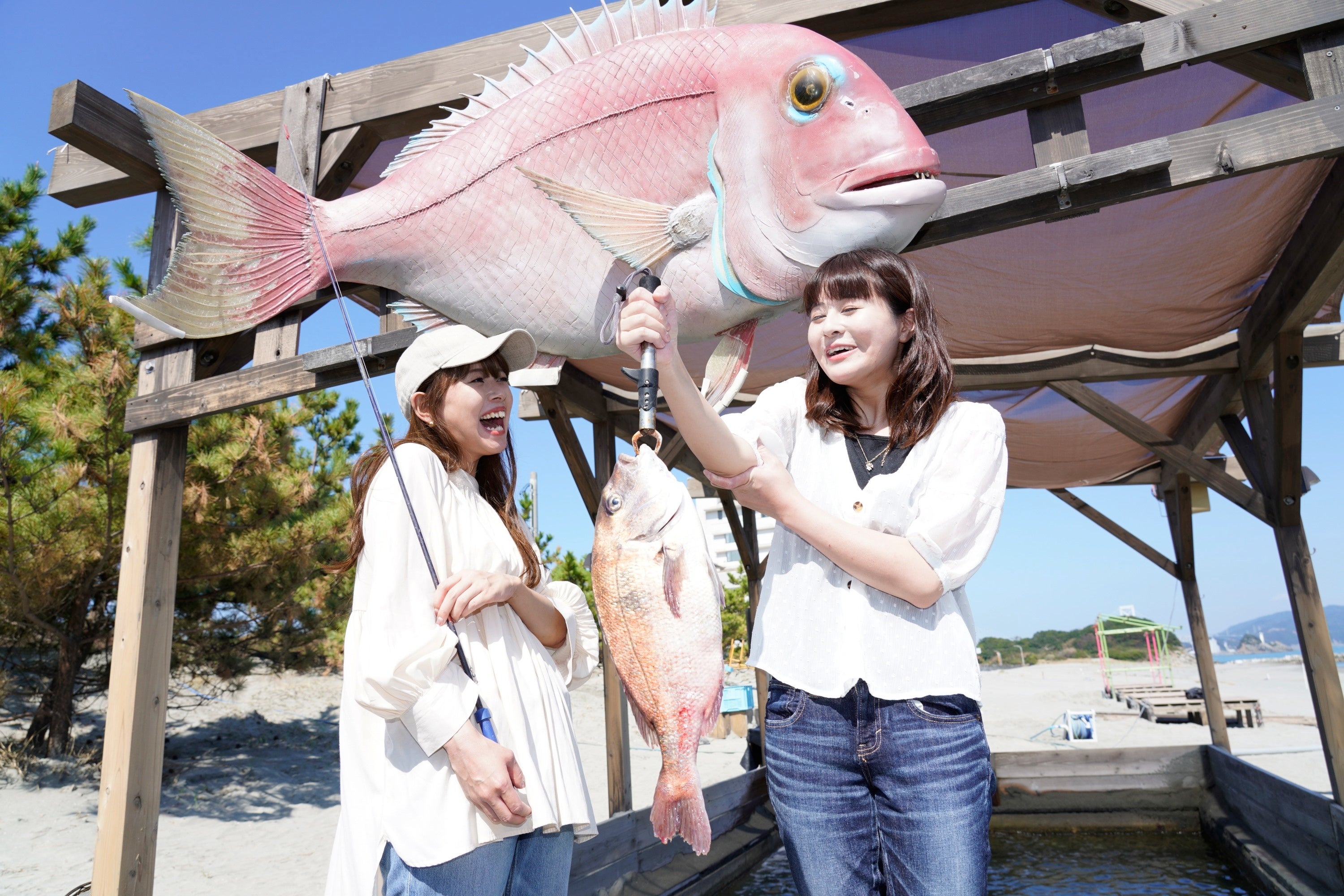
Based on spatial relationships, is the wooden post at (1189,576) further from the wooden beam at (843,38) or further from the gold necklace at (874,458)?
the gold necklace at (874,458)

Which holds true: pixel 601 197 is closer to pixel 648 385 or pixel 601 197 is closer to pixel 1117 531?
pixel 648 385

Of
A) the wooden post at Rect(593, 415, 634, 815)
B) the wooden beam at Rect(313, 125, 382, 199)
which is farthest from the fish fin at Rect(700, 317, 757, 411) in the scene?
the wooden post at Rect(593, 415, 634, 815)

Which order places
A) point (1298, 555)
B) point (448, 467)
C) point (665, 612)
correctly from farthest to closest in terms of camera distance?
1. point (1298, 555)
2. point (448, 467)
3. point (665, 612)

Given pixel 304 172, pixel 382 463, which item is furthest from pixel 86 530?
pixel 382 463

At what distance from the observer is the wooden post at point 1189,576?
714 centimetres

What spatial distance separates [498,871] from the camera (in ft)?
4.30

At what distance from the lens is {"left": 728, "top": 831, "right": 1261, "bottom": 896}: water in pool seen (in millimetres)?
5066

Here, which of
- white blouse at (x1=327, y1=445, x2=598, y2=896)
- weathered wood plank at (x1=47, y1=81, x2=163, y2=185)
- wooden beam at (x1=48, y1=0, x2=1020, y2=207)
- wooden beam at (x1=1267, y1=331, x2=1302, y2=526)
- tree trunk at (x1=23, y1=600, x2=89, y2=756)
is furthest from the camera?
tree trunk at (x1=23, y1=600, x2=89, y2=756)

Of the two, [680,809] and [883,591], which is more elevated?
[883,591]

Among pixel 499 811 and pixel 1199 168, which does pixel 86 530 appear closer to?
pixel 499 811

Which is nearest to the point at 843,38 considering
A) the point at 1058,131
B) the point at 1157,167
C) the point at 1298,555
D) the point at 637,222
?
the point at 1058,131

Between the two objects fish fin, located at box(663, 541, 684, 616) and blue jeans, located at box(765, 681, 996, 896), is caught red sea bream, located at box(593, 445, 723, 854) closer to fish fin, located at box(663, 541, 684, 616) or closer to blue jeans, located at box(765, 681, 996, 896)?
fish fin, located at box(663, 541, 684, 616)

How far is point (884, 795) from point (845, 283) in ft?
2.62

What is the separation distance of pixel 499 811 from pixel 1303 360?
4520 mm
